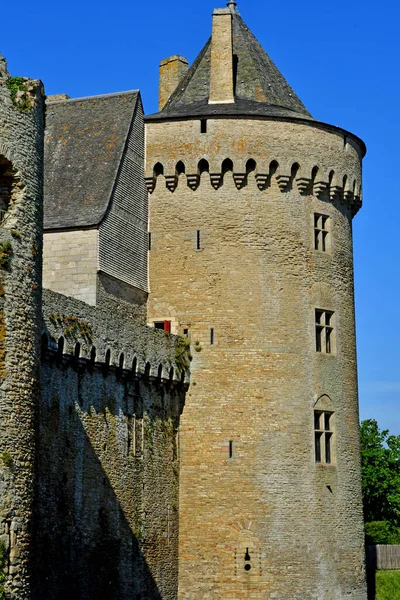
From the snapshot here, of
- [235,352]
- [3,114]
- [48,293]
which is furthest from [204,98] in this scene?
[3,114]

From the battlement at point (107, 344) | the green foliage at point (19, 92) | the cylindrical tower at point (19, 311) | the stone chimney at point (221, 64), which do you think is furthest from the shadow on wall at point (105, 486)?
the stone chimney at point (221, 64)

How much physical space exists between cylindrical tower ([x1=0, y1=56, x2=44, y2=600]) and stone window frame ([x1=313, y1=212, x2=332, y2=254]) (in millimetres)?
16515

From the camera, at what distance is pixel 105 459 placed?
1257 inches

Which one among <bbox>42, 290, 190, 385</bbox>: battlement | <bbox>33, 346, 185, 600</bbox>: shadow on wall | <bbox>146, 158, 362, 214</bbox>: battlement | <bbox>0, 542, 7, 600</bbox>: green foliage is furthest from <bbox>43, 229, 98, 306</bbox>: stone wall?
<bbox>0, 542, 7, 600</bbox>: green foliage

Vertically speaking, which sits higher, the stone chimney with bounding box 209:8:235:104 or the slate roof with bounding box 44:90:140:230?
the stone chimney with bounding box 209:8:235:104

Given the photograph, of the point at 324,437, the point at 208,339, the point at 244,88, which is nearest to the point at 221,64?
the point at 244,88

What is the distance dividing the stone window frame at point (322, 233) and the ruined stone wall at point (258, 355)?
0.19m

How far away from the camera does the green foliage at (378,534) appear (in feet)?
180

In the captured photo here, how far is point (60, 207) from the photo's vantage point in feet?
118

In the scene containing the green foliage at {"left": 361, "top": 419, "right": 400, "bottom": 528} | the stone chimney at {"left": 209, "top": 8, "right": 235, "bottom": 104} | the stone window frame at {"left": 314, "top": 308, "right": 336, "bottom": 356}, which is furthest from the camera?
the green foliage at {"left": 361, "top": 419, "right": 400, "bottom": 528}

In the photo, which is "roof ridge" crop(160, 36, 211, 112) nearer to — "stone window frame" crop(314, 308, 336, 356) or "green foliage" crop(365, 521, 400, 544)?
"stone window frame" crop(314, 308, 336, 356)

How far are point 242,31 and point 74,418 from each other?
16542 mm

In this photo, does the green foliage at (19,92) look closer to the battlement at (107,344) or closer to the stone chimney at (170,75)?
the battlement at (107,344)

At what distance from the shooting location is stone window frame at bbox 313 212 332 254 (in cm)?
3772
